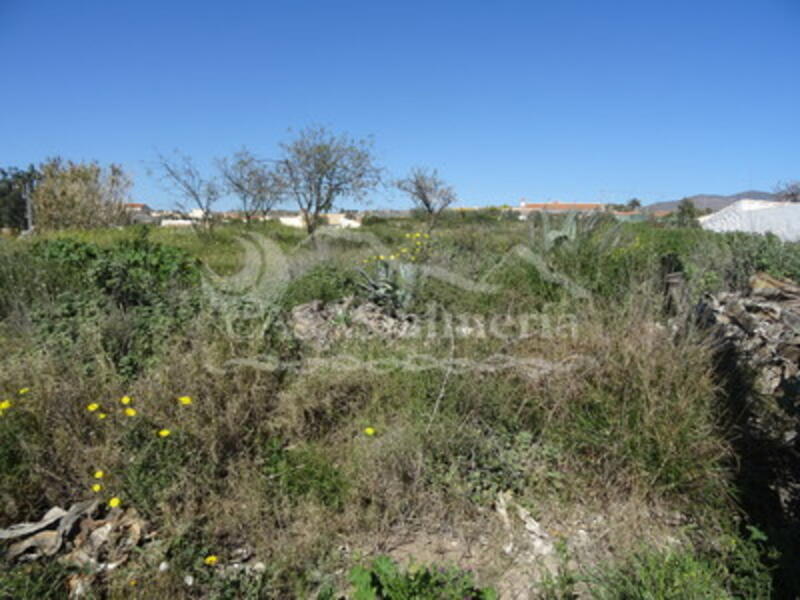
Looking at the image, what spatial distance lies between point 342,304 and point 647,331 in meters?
3.04

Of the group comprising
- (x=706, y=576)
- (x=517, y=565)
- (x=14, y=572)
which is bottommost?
(x=517, y=565)

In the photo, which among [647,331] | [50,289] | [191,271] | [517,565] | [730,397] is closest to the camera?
[517,565]

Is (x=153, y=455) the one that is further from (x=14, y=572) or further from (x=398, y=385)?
(x=398, y=385)

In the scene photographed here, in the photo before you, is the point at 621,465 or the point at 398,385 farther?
the point at 398,385

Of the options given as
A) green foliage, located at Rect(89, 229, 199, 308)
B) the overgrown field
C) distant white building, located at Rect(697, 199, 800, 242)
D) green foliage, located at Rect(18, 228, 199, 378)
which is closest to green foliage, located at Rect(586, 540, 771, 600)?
the overgrown field

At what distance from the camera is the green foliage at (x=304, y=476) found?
8.18 ft

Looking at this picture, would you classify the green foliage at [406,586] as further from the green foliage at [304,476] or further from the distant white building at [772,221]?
the distant white building at [772,221]

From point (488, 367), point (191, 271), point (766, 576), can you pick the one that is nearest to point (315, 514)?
point (488, 367)

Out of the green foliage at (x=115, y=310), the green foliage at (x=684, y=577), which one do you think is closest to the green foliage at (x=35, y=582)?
the green foliage at (x=115, y=310)

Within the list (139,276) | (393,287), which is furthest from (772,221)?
(139,276)

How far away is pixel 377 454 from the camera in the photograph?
260 centimetres

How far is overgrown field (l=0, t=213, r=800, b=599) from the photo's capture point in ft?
6.83

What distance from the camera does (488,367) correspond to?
128 inches

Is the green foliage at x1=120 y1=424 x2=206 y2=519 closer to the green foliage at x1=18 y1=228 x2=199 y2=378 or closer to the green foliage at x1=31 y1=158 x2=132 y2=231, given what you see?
the green foliage at x1=18 y1=228 x2=199 y2=378
